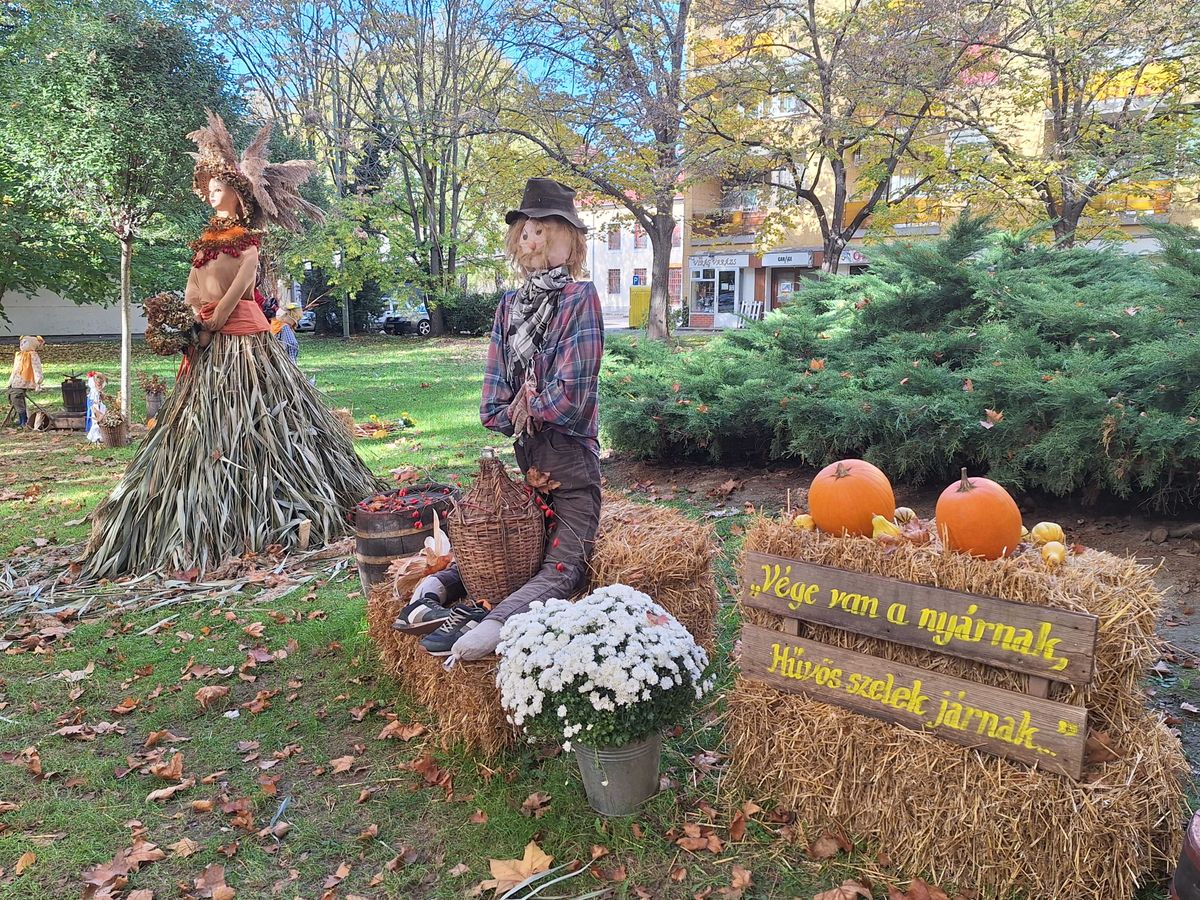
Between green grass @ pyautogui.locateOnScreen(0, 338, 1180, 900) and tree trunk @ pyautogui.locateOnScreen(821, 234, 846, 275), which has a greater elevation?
tree trunk @ pyautogui.locateOnScreen(821, 234, 846, 275)

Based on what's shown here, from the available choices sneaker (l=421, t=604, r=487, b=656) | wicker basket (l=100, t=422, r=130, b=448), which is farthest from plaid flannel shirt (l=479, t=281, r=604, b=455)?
wicker basket (l=100, t=422, r=130, b=448)

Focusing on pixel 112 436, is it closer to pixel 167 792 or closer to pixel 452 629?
pixel 167 792

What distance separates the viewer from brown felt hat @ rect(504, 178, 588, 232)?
332 centimetres

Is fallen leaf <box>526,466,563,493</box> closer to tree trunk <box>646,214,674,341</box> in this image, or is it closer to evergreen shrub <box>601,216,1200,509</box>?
evergreen shrub <box>601,216,1200,509</box>

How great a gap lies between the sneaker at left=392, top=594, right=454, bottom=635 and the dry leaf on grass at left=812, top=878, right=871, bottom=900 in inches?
64.4

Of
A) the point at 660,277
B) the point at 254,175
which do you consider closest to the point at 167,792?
the point at 254,175

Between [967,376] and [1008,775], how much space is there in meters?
3.63

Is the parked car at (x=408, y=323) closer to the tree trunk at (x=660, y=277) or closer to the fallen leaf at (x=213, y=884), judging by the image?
the tree trunk at (x=660, y=277)

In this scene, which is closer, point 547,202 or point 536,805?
point 536,805

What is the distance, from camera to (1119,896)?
224 centimetres

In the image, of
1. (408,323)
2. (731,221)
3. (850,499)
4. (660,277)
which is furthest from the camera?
(731,221)

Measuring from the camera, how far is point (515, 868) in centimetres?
261

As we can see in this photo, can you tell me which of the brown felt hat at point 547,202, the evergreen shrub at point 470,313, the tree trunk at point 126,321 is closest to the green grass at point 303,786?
the brown felt hat at point 547,202

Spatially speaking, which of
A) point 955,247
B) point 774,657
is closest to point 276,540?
point 774,657
